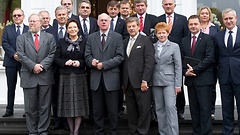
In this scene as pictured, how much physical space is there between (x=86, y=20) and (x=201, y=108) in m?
2.35

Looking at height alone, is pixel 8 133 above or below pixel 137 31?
below

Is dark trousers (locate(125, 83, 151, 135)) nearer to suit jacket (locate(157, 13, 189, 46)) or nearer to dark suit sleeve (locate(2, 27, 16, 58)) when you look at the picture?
suit jacket (locate(157, 13, 189, 46))

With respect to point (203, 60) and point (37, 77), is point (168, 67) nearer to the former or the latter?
point (203, 60)

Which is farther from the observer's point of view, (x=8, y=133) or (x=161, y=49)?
(x=8, y=133)

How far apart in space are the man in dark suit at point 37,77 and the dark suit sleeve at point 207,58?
2.17 meters

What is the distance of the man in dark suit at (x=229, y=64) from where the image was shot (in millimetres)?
5066

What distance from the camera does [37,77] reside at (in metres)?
5.38

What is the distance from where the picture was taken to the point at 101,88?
5328 millimetres

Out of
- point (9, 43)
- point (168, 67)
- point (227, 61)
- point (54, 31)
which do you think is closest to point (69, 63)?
point (54, 31)

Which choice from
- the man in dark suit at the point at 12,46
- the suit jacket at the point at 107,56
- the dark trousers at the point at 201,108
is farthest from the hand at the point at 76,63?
the dark trousers at the point at 201,108

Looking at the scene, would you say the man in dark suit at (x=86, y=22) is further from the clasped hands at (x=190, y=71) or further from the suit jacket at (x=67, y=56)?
the clasped hands at (x=190, y=71)

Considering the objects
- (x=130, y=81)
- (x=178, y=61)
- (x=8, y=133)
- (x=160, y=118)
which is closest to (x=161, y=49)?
(x=178, y=61)

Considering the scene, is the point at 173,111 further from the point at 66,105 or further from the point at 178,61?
the point at 66,105

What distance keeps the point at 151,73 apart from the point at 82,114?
119 centimetres
